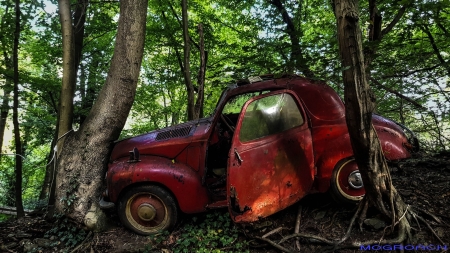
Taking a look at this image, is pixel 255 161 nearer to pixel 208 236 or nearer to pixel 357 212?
pixel 208 236

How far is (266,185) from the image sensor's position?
3562mm

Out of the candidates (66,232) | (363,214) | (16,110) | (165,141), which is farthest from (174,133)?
(16,110)

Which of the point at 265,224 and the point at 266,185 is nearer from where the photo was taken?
the point at 266,185

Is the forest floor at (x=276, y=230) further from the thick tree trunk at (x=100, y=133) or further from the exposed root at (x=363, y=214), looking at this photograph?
the thick tree trunk at (x=100, y=133)

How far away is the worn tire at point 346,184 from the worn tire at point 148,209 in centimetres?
219

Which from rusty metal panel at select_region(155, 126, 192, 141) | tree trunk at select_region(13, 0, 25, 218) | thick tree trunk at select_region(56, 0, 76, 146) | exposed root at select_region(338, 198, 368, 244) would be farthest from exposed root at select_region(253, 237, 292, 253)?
tree trunk at select_region(13, 0, 25, 218)

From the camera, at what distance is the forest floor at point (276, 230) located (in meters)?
3.46

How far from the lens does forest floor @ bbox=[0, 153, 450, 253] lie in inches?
136

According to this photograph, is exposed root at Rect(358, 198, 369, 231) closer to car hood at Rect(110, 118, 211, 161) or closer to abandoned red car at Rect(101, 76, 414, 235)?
abandoned red car at Rect(101, 76, 414, 235)

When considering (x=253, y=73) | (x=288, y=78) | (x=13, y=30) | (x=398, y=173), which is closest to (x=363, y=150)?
(x=288, y=78)

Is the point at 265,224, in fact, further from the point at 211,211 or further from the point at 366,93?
the point at 366,93

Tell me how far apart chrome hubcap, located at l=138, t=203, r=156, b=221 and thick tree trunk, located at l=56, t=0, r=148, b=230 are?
2.33ft

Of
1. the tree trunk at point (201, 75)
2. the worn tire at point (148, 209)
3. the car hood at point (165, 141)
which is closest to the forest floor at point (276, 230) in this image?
the worn tire at point (148, 209)

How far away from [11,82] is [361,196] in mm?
8544
